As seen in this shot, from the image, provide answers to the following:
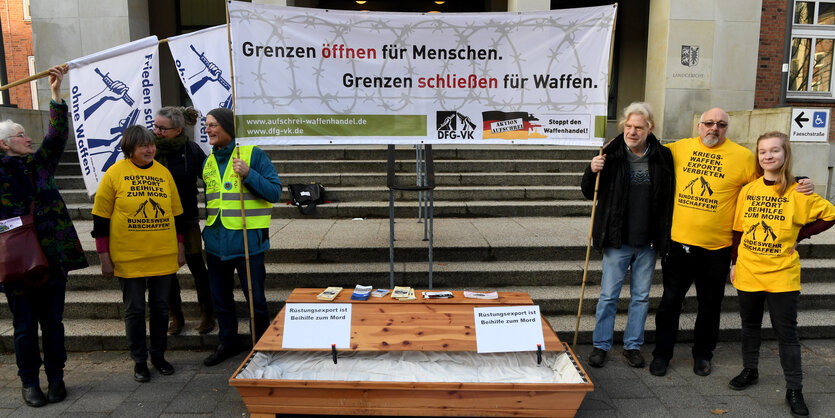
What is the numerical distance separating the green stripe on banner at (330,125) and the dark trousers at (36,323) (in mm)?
1612

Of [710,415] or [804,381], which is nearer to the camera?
[710,415]

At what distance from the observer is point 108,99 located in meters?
3.79

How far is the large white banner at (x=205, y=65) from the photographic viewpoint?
4.13 metres

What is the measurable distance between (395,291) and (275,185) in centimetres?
119

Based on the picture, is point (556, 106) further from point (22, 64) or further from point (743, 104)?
point (22, 64)

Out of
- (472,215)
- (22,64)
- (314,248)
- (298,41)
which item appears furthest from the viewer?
(22,64)

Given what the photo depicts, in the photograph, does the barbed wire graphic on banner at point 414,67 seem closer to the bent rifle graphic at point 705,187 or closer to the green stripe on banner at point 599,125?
the green stripe on banner at point 599,125

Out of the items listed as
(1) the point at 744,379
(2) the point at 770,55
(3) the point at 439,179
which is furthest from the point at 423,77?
(2) the point at 770,55

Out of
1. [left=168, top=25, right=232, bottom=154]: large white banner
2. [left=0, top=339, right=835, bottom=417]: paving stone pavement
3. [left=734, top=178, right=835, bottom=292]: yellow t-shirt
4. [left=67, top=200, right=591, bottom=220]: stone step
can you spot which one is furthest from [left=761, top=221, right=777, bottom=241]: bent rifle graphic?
[left=168, top=25, right=232, bottom=154]: large white banner

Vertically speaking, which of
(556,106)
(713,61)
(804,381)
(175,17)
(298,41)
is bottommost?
(804,381)

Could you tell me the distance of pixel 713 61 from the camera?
32.2ft

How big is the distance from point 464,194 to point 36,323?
5.31 m

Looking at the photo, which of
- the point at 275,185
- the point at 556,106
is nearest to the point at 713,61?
the point at 556,106

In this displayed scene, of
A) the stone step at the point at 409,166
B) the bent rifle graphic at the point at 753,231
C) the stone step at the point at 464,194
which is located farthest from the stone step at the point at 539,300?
the stone step at the point at 409,166
